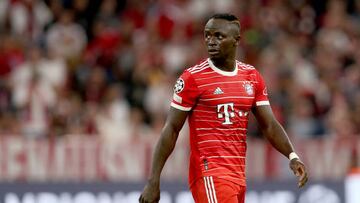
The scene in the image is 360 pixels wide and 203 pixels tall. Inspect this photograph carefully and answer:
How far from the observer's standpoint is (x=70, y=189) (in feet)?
41.0

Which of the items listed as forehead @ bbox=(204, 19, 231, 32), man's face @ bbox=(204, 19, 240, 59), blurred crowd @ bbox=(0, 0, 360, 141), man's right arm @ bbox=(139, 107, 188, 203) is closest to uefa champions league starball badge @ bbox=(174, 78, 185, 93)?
man's right arm @ bbox=(139, 107, 188, 203)

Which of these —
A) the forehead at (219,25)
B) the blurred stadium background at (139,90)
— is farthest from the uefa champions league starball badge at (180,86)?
the blurred stadium background at (139,90)

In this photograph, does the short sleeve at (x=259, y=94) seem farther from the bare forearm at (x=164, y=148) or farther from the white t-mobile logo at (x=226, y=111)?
the bare forearm at (x=164, y=148)

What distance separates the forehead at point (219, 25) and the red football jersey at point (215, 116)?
271mm

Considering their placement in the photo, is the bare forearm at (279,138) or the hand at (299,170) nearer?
the hand at (299,170)

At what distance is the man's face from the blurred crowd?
23.3 ft

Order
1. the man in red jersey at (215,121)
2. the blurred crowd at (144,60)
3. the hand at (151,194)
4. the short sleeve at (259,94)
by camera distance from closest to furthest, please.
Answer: the hand at (151,194) → the man in red jersey at (215,121) → the short sleeve at (259,94) → the blurred crowd at (144,60)

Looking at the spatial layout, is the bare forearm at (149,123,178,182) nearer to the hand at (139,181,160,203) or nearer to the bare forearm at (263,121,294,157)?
the hand at (139,181,160,203)

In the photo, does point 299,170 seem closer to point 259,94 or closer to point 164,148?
point 259,94

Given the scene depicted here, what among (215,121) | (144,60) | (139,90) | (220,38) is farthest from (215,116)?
(144,60)

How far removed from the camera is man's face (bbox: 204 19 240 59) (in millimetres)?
7652

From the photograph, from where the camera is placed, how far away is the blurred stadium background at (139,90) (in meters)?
14.0

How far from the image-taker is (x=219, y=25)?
7676 millimetres

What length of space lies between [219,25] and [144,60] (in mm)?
9047
